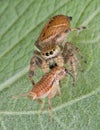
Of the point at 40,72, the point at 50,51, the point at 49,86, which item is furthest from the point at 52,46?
the point at 49,86

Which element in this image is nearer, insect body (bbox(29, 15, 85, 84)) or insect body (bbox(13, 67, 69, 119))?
insect body (bbox(13, 67, 69, 119))

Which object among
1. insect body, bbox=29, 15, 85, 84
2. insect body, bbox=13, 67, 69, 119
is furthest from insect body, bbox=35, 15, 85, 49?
insect body, bbox=13, 67, 69, 119

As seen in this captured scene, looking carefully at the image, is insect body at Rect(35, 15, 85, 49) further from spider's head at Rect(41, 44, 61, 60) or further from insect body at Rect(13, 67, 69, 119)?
insect body at Rect(13, 67, 69, 119)

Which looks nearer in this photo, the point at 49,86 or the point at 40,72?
the point at 49,86

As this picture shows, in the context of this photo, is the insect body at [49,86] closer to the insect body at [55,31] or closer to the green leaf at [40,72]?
the green leaf at [40,72]

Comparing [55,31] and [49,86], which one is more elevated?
[55,31]

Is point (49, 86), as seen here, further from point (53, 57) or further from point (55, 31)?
point (55, 31)

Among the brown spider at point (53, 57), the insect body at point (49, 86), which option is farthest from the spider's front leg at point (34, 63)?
the insect body at point (49, 86)
